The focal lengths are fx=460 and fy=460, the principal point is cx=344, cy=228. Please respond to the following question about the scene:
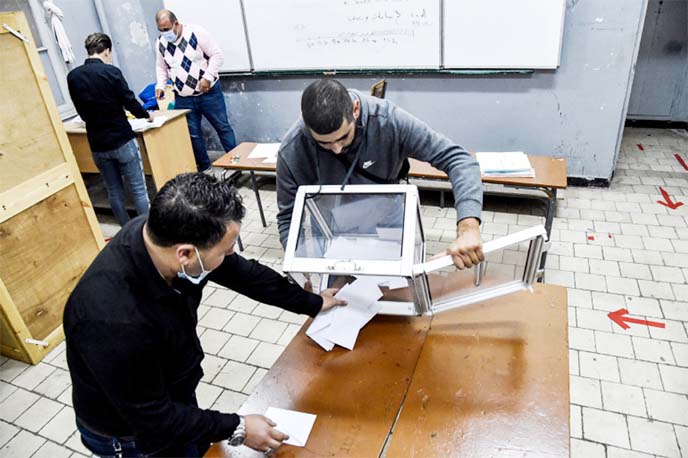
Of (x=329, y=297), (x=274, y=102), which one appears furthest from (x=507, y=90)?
(x=329, y=297)

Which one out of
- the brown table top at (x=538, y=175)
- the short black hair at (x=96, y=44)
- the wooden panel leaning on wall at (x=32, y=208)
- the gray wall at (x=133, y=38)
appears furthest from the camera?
the gray wall at (x=133, y=38)

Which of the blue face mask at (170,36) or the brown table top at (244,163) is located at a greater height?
the blue face mask at (170,36)

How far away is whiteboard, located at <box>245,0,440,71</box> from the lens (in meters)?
4.10

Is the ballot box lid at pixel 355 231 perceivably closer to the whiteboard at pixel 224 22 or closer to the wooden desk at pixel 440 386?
the wooden desk at pixel 440 386

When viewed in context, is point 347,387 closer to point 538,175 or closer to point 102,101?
point 538,175

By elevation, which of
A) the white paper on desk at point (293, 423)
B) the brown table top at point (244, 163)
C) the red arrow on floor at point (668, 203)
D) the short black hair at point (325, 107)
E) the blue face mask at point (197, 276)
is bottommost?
the red arrow on floor at point (668, 203)

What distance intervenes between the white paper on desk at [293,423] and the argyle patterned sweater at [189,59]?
3948 millimetres

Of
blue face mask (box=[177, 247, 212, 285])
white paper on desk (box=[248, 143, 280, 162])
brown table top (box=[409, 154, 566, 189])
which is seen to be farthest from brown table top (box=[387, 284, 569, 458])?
white paper on desk (box=[248, 143, 280, 162])

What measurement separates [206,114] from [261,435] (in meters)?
4.15

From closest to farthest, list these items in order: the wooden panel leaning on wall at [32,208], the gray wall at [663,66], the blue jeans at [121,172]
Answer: the wooden panel leaning on wall at [32,208]
the blue jeans at [121,172]
the gray wall at [663,66]

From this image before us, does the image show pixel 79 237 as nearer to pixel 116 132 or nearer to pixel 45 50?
pixel 116 132

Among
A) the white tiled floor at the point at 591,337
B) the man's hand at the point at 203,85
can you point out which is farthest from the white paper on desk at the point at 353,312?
the man's hand at the point at 203,85

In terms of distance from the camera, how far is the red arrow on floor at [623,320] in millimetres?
2693

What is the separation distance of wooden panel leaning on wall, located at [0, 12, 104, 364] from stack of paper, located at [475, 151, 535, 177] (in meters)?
2.77
